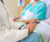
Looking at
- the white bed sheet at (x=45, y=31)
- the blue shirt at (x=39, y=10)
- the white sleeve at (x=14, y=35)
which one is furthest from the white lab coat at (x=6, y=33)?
the blue shirt at (x=39, y=10)

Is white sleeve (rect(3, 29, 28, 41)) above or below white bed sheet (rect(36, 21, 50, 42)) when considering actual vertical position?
above

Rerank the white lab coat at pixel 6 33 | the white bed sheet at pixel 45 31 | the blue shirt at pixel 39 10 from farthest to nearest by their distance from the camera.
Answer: the blue shirt at pixel 39 10 < the white bed sheet at pixel 45 31 < the white lab coat at pixel 6 33

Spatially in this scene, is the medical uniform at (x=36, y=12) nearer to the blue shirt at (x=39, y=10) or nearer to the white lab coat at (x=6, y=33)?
the blue shirt at (x=39, y=10)

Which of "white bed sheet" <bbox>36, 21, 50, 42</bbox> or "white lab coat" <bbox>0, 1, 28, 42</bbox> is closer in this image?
"white lab coat" <bbox>0, 1, 28, 42</bbox>

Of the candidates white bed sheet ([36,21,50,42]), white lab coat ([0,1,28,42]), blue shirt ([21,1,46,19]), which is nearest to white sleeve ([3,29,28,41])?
white lab coat ([0,1,28,42])

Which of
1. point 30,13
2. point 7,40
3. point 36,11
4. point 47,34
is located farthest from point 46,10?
point 7,40

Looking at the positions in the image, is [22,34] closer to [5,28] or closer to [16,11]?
[5,28]

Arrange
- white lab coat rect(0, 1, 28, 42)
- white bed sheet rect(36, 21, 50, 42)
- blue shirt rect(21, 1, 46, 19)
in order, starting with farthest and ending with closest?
blue shirt rect(21, 1, 46, 19) → white bed sheet rect(36, 21, 50, 42) → white lab coat rect(0, 1, 28, 42)

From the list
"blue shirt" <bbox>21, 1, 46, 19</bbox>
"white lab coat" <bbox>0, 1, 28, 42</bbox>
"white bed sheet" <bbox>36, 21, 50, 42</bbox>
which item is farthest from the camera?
"blue shirt" <bbox>21, 1, 46, 19</bbox>

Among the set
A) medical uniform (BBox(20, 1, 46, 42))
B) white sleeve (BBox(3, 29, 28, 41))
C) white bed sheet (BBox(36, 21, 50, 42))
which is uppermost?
medical uniform (BBox(20, 1, 46, 42))

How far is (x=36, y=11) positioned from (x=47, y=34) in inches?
19.8

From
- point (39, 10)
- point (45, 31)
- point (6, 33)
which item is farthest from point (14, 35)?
point (39, 10)

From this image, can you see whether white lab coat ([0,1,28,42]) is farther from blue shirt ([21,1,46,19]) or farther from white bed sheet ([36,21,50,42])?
blue shirt ([21,1,46,19])

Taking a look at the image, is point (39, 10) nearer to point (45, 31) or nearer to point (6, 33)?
point (45, 31)
